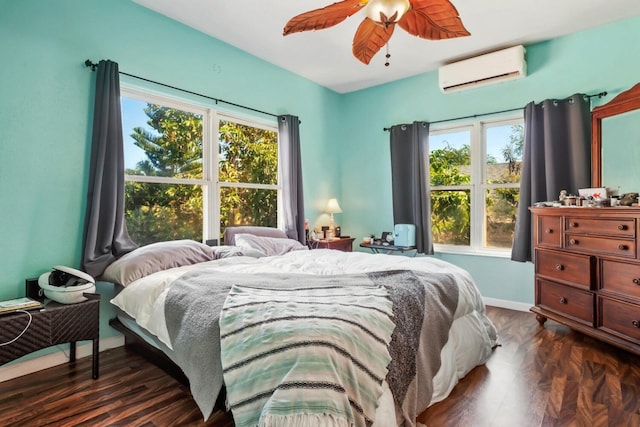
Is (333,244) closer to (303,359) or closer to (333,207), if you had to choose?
(333,207)

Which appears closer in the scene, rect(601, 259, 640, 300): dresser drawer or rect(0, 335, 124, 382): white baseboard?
rect(0, 335, 124, 382): white baseboard

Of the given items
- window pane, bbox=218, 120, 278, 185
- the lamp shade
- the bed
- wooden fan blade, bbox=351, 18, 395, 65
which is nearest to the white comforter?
the bed

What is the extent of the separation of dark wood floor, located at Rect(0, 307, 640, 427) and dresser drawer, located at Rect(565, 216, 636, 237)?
2.88 ft

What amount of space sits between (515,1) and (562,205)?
1709 millimetres

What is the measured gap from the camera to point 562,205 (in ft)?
9.83

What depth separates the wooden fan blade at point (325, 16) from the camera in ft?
6.33

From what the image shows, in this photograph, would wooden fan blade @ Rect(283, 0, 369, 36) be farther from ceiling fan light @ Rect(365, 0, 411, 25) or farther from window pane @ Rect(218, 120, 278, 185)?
window pane @ Rect(218, 120, 278, 185)

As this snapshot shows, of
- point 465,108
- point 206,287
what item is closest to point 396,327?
point 206,287

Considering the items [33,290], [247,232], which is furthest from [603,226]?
[33,290]

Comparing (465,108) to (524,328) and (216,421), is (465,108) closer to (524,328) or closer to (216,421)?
(524,328)

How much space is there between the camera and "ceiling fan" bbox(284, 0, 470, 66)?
1.75 m

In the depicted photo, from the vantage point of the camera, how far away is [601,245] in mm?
2621

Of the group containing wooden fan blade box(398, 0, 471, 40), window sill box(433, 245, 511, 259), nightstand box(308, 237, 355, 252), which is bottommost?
window sill box(433, 245, 511, 259)

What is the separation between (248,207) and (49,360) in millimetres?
2116
